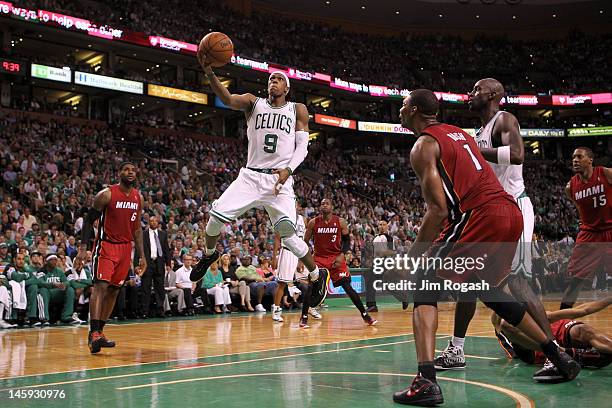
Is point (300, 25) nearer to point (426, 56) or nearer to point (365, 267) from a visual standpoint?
point (426, 56)

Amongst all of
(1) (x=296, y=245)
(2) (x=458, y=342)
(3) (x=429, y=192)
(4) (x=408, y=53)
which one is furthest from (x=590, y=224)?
(4) (x=408, y=53)

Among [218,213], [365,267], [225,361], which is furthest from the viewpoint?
[365,267]

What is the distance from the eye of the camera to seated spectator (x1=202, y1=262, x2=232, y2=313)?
1311 centimetres

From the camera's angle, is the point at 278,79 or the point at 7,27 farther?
the point at 7,27

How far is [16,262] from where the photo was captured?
10.6m

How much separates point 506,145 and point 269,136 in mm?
2600

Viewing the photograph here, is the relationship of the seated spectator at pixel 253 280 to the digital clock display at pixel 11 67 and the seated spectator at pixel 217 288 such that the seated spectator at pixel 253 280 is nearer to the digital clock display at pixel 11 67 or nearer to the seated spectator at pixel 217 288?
the seated spectator at pixel 217 288

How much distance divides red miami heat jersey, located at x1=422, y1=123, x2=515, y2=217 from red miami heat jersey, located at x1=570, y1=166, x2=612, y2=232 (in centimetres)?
306

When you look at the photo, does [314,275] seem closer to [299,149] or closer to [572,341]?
[299,149]

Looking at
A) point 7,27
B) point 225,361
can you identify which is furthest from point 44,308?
point 7,27

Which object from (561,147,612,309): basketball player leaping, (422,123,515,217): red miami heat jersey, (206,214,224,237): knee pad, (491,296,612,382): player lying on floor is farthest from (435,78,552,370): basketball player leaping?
(206,214,224,237): knee pad

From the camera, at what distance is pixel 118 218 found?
282 inches

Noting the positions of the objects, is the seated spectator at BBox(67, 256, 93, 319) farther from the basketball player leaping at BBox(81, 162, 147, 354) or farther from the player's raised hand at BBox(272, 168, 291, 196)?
the player's raised hand at BBox(272, 168, 291, 196)

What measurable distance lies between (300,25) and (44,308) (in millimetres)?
34360
